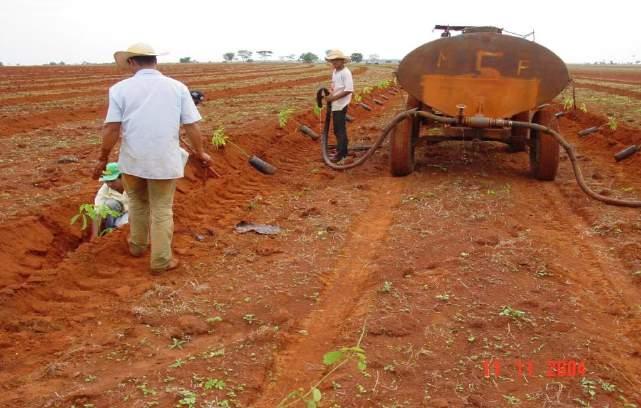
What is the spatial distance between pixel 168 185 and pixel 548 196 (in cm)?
435

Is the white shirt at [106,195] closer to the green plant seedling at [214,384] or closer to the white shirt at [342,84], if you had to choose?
the green plant seedling at [214,384]

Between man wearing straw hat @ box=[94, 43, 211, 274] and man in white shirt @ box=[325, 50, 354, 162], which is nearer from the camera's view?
man wearing straw hat @ box=[94, 43, 211, 274]

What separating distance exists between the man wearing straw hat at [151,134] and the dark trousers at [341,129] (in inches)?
152

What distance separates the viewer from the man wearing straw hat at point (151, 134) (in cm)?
447

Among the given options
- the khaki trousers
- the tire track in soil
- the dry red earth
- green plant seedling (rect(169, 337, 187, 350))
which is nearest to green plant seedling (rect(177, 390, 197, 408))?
the dry red earth

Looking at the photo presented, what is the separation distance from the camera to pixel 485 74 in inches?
270

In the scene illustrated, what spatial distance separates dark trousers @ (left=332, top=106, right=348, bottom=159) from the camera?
27.6ft

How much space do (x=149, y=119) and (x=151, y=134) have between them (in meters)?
0.11

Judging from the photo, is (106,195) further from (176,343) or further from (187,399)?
(187,399)

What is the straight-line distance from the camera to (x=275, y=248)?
5.18 meters

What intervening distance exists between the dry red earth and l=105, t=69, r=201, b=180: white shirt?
0.86 meters

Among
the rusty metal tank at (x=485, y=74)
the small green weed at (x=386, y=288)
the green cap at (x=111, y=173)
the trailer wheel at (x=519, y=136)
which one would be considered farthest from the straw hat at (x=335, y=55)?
the small green weed at (x=386, y=288)

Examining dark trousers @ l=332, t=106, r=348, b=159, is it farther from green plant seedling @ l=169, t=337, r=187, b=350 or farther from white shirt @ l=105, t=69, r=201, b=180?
green plant seedling @ l=169, t=337, r=187, b=350

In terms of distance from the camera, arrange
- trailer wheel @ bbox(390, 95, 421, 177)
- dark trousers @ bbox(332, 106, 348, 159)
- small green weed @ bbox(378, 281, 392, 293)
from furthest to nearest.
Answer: dark trousers @ bbox(332, 106, 348, 159) < trailer wheel @ bbox(390, 95, 421, 177) < small green weed @ bbox(378, 281, 392, 293)
